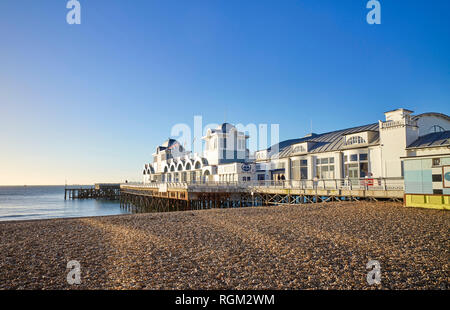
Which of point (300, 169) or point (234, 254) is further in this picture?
point (300, 169)

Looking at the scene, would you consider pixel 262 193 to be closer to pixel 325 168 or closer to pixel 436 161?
pixel 325 168

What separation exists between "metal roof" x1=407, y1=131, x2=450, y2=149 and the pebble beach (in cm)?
960

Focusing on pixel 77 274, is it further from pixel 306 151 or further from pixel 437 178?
pixel 306 151

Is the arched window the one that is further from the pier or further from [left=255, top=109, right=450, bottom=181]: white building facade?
the pier

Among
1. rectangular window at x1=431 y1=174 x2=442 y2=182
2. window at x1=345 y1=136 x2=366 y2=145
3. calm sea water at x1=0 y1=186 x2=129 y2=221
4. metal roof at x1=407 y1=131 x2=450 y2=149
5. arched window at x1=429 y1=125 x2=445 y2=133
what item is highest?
arched window at x1=429 y1=125 x2=445 y2=133

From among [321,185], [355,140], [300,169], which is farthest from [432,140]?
[300,169]

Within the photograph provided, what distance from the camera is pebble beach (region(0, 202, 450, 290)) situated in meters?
5.80

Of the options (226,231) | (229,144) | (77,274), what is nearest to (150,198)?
(229,144)

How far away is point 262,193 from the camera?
29.8 metres

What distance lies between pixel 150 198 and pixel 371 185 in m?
36.2

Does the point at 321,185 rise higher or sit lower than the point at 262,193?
higher

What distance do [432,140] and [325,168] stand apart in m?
9.20

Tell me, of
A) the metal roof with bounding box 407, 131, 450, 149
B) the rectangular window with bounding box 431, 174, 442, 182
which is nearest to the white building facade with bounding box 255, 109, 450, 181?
the metal roof with bounding box 407, 131, 450, 149

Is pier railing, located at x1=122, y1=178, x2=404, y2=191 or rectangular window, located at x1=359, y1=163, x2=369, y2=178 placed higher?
rectangular window, located at x1=359, y1=163, x2=369, y2=178
